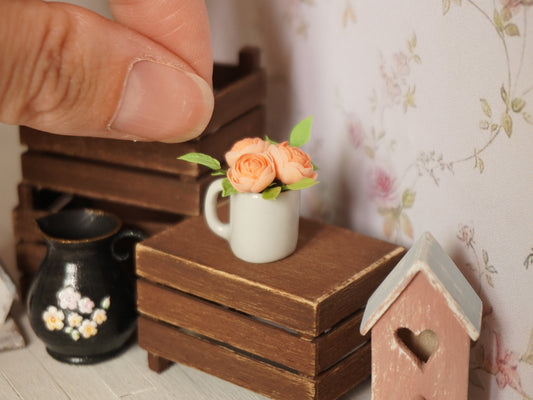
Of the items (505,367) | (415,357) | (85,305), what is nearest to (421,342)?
(415,357)

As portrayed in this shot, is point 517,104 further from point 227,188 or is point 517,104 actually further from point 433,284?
point 227,188

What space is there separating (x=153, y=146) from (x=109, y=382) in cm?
33

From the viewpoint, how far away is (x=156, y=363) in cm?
107

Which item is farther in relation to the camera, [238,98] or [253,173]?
[238,98]

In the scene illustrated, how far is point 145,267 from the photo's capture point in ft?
3.38

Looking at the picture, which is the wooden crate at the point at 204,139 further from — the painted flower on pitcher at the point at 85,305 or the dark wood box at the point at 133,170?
the painted flower on pitcher at the point at 85,305

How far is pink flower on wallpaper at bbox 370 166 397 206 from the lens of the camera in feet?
3.51

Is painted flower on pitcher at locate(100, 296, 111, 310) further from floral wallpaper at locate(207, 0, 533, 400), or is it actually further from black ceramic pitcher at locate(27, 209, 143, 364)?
floral wallpaper at locate(207, 0, 533, 400)

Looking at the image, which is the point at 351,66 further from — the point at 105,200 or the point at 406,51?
the point at 105,200

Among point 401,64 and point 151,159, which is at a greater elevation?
point 401,64

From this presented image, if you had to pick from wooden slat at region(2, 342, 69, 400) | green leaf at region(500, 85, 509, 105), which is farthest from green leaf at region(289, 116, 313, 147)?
wooden slat at region(2, 342, 69, 400)

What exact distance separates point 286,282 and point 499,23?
38 centimetres

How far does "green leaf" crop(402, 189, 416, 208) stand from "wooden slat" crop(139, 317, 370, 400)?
0.65 feet

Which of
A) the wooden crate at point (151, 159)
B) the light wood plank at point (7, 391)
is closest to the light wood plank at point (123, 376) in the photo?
the light wood plank at point (7, 391)
